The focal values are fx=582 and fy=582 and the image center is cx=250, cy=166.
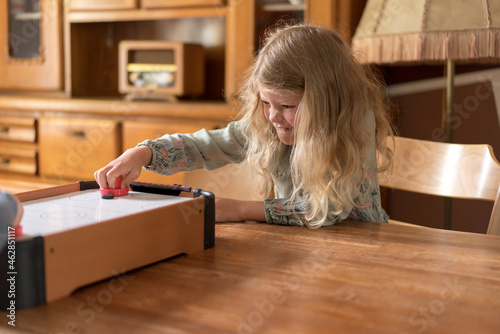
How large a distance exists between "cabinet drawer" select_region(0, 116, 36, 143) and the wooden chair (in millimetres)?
2180

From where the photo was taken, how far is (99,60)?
10.9ft

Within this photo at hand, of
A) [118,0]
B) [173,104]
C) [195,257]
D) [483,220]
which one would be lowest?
[483,220]

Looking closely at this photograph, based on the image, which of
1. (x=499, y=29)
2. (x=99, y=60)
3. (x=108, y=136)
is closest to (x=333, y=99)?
(x=499, y=29)

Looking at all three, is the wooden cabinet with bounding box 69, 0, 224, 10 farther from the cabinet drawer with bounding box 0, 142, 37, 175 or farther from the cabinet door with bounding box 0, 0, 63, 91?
the cabinet drawer with bounding box 0, 142, 37, 175

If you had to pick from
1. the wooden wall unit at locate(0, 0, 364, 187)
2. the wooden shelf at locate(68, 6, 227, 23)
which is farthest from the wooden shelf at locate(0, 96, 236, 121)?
the wooden shelf at locate(68, 6, 227, 23)

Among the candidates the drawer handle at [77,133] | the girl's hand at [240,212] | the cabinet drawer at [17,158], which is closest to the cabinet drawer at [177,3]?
the drawer handle at [77,133]

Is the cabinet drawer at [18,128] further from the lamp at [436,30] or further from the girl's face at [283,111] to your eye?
the girl's face at [283,111]

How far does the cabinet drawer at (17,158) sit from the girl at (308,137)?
202 cm

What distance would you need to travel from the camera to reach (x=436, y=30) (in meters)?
1.69

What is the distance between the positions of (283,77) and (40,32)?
235 cm

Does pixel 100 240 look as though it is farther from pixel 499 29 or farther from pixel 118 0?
pixel 118 0

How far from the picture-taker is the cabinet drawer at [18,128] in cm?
310

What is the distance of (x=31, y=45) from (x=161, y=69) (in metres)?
0.85

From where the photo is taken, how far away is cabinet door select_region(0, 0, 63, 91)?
3.09 metres
